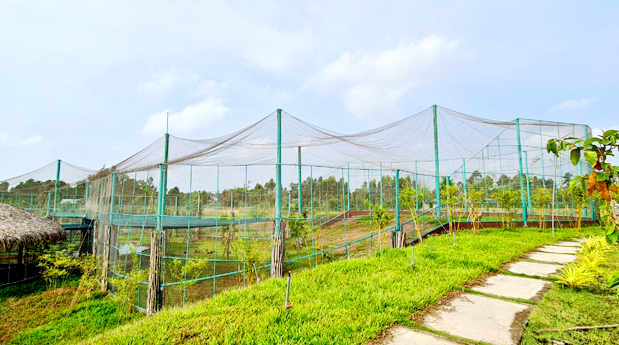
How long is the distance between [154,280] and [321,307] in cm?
396

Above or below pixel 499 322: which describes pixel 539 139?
above

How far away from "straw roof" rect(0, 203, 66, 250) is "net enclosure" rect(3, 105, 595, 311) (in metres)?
1.29

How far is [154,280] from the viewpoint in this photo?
5598mm

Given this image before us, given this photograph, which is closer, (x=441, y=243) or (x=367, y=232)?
(x=441, y=243)

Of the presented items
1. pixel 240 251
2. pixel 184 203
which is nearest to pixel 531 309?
pixel 240 251

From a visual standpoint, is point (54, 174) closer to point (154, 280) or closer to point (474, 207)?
point (154, 280)

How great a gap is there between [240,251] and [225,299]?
3545 mm

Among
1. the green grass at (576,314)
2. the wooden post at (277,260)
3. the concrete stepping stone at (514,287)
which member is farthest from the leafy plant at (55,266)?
the green grass at (576,314)

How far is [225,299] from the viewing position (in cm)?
349

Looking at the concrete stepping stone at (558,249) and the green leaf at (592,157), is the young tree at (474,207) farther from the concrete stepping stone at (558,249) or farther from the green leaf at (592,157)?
the green leaf at (592,157)

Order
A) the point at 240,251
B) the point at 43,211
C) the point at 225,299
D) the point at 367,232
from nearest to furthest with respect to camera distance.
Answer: the point at 225,299, the point at 240,251, the point at 367,232, the point at 43,211

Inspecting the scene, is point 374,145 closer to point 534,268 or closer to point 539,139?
point 534,268

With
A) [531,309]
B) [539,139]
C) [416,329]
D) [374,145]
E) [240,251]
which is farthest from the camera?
[539,139]

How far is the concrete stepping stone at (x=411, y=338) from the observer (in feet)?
7.97
